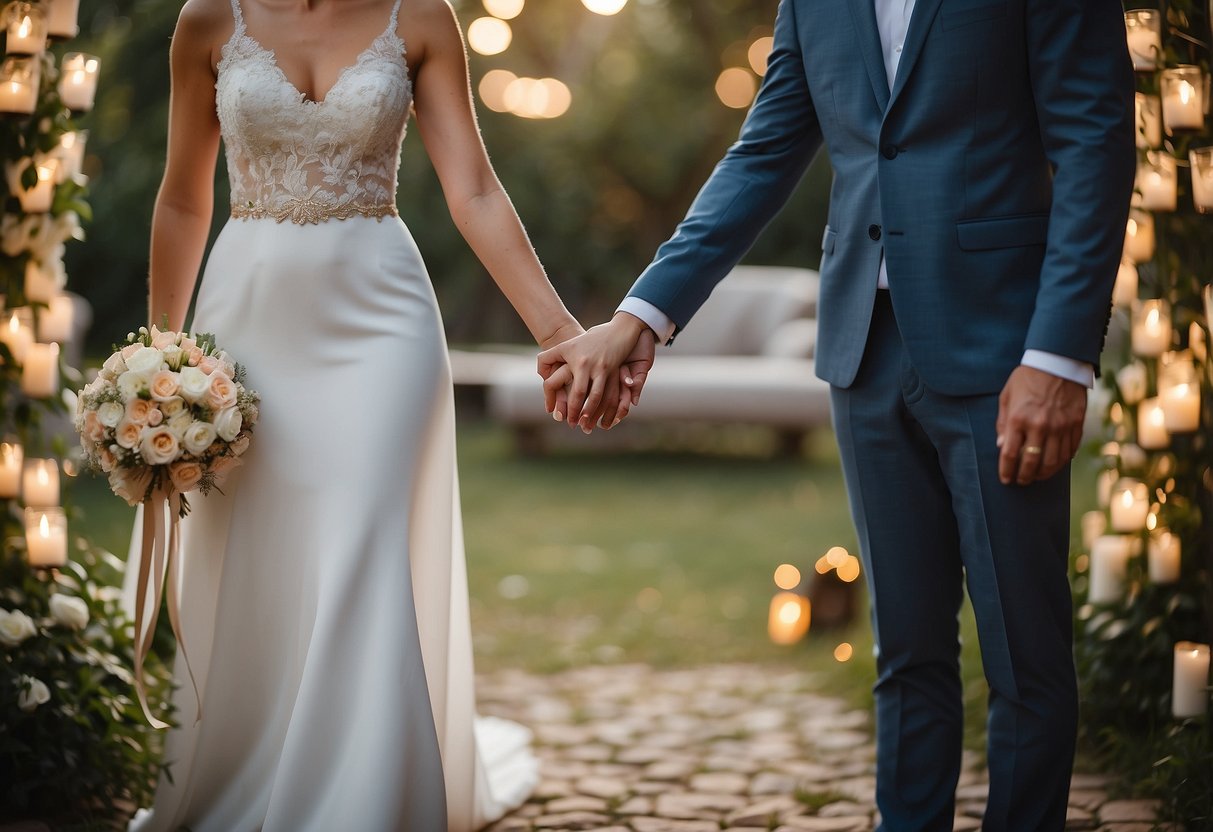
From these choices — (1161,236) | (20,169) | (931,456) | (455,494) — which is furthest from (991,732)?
(20,169)

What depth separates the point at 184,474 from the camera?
2547 mm

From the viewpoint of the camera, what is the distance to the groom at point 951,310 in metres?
2.14

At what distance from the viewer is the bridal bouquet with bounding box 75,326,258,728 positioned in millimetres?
2486

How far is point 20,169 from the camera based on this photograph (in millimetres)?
3092

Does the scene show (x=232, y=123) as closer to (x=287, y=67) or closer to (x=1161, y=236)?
(x=287, y=67)

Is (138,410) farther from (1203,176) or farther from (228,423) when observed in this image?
(1203,176)

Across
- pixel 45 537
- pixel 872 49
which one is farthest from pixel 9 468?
pixel 872 49

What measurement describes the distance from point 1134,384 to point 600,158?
10811mm

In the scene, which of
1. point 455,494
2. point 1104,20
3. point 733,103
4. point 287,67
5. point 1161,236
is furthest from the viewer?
point 733,103

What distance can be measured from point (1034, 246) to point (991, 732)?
36.5 inches

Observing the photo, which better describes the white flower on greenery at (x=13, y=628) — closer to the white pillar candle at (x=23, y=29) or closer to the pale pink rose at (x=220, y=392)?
the pale pink rose at (x=220, y=392)

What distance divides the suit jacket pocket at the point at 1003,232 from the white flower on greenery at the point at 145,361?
1.59m

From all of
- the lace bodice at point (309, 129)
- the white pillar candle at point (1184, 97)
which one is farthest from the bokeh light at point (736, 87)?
the lace bodice at point (309, 129)

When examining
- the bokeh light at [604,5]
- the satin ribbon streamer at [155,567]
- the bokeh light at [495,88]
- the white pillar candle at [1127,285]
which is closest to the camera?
the satin ribbon streamer at [155,567]
